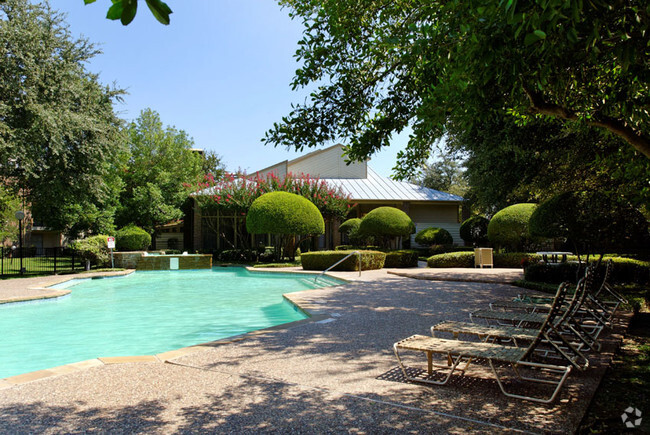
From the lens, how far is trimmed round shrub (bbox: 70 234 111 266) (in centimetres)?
1917

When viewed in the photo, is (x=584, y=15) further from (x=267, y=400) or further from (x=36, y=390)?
(x=36, y=390)

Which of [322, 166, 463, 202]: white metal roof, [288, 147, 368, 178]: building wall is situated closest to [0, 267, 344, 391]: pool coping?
[322, 166, 463, 202]: white metal roof

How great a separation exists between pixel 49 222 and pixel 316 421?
26.4 meters

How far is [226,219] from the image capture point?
2764 centimetres

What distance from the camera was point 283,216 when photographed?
21.1 m

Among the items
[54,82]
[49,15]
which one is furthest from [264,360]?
[49,15]

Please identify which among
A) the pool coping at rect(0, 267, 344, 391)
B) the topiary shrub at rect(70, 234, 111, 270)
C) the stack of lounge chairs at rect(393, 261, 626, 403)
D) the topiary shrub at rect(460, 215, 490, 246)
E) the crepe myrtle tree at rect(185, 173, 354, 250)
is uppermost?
the crepe myrtle tree at rect(185, 173, 354, 250)

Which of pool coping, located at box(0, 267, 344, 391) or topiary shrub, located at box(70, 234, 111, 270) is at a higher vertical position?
topiary shrub, located at box(70, 234, 111, 270)

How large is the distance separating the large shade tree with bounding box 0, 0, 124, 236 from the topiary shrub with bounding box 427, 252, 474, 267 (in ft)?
49.4

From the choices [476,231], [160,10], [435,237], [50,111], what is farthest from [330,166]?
[160,10]

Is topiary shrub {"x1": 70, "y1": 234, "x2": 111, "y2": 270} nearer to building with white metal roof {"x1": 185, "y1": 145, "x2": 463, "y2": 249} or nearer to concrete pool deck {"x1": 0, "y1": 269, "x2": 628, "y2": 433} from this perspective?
building with white metal roof {"x1": 185, "y1": 145, "x2": 463, "y2": 249}

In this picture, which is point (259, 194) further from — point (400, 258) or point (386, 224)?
point (400, 258)

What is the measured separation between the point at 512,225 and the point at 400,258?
5083 mm

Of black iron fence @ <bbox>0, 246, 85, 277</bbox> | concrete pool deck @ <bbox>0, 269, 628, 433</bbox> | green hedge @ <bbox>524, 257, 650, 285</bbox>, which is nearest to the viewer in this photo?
concrete pool deck @ <bbox>0, 269, 628, 433</bbox>
